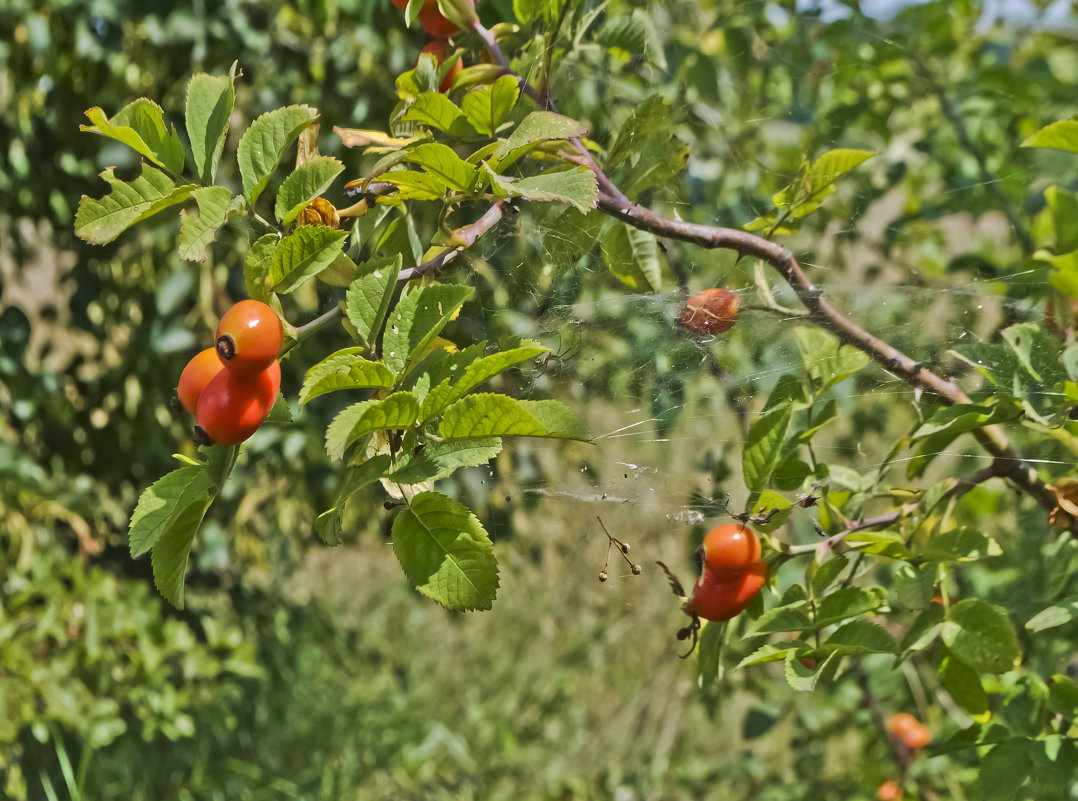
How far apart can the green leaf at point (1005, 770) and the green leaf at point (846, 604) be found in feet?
0.62

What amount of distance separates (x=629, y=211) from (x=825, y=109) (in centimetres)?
89

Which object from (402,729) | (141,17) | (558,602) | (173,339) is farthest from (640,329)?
(558,602)

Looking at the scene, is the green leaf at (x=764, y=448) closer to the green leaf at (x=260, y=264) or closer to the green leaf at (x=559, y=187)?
the green leaf at (x=559, y=187)

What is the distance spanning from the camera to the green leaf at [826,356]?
628 millimetres

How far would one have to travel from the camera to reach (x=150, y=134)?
20.6 inches

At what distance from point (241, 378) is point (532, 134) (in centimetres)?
21

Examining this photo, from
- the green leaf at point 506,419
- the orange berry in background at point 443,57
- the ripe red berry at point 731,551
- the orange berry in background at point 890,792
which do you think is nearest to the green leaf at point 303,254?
the green leaf at point 506,419

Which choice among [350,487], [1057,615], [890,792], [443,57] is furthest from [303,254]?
[890,792]

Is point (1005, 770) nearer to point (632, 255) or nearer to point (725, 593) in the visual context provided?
point (725, 593)

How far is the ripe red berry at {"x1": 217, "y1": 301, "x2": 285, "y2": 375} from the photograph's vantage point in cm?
46

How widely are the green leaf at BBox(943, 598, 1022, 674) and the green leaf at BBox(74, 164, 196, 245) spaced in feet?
1.79

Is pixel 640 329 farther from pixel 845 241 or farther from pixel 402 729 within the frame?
pixel 402 729

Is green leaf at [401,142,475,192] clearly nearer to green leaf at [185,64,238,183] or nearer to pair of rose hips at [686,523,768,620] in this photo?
green leaf at [185,64,238,183]

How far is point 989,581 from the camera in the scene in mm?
1242
